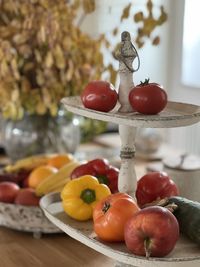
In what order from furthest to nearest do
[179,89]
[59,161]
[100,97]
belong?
[179,89], [59,161], [100,97]

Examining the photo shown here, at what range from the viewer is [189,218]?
100 centimetres

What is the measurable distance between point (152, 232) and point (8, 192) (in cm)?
58

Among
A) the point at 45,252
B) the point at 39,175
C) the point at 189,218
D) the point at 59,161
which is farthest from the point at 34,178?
the point at 189,218

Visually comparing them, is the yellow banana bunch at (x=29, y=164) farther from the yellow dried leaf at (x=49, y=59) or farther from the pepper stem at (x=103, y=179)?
the pepper stem at (x=103, y=179)

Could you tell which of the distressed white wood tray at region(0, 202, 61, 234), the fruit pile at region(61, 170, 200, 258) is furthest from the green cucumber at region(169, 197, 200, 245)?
the distressed white wood tray at region(0, 202, 61, 234)

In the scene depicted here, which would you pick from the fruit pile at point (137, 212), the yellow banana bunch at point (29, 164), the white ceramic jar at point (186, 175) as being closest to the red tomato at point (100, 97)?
the fruit pile at point (137, 212)

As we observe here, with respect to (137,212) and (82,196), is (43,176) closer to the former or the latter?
(82,196)

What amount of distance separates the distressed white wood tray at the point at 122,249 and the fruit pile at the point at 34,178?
10.2 inches

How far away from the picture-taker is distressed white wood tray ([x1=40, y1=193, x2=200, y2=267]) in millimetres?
910

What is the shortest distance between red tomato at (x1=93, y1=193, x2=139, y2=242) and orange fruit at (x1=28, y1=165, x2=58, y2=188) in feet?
1.61

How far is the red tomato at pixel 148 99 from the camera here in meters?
0.99

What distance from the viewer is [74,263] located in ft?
4.01

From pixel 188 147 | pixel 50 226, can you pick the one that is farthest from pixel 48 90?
pixel 188 147

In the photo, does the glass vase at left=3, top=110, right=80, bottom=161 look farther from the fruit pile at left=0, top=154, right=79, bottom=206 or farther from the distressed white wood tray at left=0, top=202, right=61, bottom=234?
the distressed white wood tray at left=0, top=202, right=61, bottom=234
